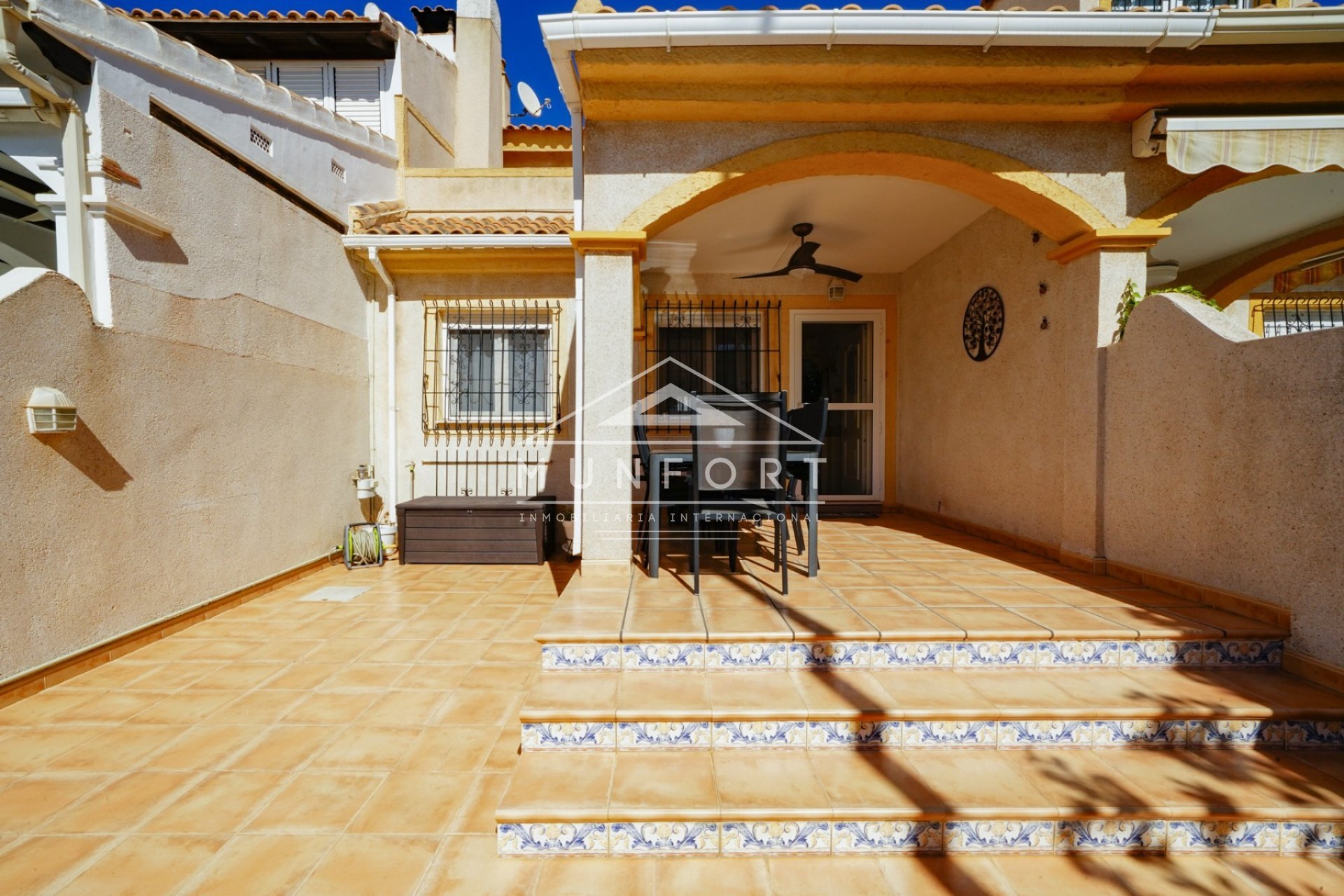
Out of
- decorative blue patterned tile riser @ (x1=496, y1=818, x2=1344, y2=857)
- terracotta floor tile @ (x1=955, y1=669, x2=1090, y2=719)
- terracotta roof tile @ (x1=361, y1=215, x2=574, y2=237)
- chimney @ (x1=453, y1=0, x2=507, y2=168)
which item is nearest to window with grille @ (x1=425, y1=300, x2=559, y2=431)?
terracotta roof tile @ (x1=361, y1=215, x2=574, y2=237)

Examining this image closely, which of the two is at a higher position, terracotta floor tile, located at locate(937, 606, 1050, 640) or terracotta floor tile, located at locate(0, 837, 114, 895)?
terracotta floor tile, located at locate(937, 606, 1050, 640)

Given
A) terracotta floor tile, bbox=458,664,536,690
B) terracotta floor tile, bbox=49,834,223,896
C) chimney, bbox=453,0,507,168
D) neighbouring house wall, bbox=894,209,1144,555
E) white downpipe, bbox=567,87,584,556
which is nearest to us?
terracotta floor tile, bbox=49,834,223,896

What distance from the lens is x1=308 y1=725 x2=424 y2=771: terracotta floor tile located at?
219 centimetres

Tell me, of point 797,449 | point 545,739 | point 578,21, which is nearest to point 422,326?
point 578,21

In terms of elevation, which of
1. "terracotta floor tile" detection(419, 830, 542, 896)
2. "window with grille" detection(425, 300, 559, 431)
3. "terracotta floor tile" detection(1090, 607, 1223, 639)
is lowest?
"terracotta floor tile" detection(419, 830, 542, 896)

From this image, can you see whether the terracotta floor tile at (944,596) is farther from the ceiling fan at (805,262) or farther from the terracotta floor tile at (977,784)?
the ceiling fan at (805,262)

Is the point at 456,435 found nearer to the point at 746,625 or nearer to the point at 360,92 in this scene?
the point at 746,625

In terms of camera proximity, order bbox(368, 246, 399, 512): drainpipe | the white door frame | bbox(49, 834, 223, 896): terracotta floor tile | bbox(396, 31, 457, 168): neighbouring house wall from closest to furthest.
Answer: bbox(49, 834, 223, 896): terracotta floor tile, bbox(368, 246, 399, 512): drainpipe, the white door frame, bbox(396, 31, 457, 168): neighbouring house wall

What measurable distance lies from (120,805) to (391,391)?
14.3ft

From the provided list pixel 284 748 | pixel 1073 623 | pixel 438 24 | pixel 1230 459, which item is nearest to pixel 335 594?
Result: pixel 284 748

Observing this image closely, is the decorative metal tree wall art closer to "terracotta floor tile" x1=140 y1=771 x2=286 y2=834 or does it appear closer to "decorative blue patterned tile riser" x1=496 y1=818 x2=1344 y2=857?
"decorative blue patterned tile riser" x1=496 y1=818 x2=1344 y2=857

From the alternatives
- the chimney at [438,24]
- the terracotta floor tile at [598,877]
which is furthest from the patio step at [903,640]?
the chimney at [438,24]

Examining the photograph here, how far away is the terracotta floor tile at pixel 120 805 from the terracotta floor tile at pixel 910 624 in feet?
10.2

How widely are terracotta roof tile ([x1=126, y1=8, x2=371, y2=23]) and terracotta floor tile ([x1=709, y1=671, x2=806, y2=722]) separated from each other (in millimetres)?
9897
